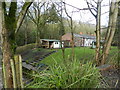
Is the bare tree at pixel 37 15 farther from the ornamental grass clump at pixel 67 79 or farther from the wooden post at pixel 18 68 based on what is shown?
the wooden post at pixel 18 68

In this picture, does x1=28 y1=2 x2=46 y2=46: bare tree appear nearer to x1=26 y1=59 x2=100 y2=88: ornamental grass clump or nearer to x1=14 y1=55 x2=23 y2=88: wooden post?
x1=26 y1=59 x2=100 y2=88: ornamental grass clump

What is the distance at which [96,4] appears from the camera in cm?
471

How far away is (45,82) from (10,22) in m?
1.40

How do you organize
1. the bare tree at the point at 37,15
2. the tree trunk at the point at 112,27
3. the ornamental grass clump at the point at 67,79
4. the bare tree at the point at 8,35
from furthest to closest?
the bare tree at the point at 37,15 → the tree trunk at the point at 112,27 → the bare tree at the point at 8,35 → the ornamental grass clump at the point at 67,79

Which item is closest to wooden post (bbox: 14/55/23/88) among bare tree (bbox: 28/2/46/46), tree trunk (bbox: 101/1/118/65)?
tree trunk (bbox: 101/1/118/65)

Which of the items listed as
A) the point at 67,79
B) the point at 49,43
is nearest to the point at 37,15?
the point at 49,43

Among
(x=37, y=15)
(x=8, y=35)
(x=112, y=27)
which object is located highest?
(x=37, y=15)

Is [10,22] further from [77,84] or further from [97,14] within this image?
[97,14]

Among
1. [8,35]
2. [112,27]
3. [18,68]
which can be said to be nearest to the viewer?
[18,68]

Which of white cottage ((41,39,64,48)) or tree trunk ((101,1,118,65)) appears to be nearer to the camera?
tree trunk ((101,1,118,65))

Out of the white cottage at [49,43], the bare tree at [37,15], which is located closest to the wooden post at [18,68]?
the bare tree at [37,15]

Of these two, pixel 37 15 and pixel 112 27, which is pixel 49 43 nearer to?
pixel 37 15

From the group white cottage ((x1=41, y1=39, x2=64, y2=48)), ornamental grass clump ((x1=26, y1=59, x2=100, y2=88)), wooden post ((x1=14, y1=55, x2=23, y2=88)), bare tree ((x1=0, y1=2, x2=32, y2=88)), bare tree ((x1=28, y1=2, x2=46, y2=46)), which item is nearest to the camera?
wooden post ((x1=14, y1=55, x2=23, y2=88))

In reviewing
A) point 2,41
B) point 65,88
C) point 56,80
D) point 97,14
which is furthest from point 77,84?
point 97,14
